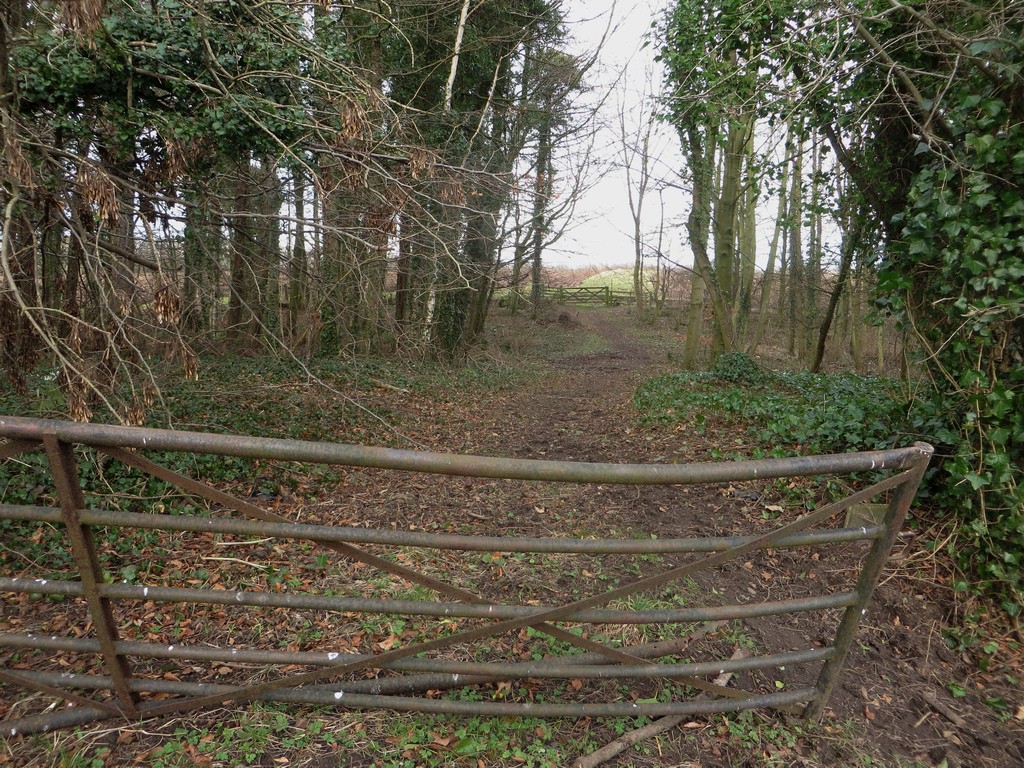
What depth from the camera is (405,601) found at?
2037 mm

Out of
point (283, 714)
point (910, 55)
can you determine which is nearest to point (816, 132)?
point (910, 55)

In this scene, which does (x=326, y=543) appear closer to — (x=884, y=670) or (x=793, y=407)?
(x=884, y=670)

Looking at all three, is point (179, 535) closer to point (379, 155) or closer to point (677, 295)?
point (379, 155)

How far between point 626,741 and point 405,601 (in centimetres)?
121

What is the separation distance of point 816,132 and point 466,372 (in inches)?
336

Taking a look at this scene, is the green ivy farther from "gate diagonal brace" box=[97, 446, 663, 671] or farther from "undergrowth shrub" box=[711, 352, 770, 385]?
"undergrowth shrub" box=[711, 352, 770, 385]

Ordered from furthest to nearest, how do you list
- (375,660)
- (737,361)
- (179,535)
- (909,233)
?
(737,361), (179,535), (909,233), (375,660)

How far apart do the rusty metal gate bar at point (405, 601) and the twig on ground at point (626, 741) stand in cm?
13

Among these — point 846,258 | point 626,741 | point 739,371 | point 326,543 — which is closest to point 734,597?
point 626,741

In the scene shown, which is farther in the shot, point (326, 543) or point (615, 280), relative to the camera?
point (615, 280)

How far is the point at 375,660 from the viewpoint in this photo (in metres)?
2.18

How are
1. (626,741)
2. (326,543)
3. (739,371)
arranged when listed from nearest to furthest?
(326,543) → (626,741) → (739,371)

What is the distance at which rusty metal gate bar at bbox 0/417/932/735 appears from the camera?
184 cm

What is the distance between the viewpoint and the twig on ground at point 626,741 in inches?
89.9
